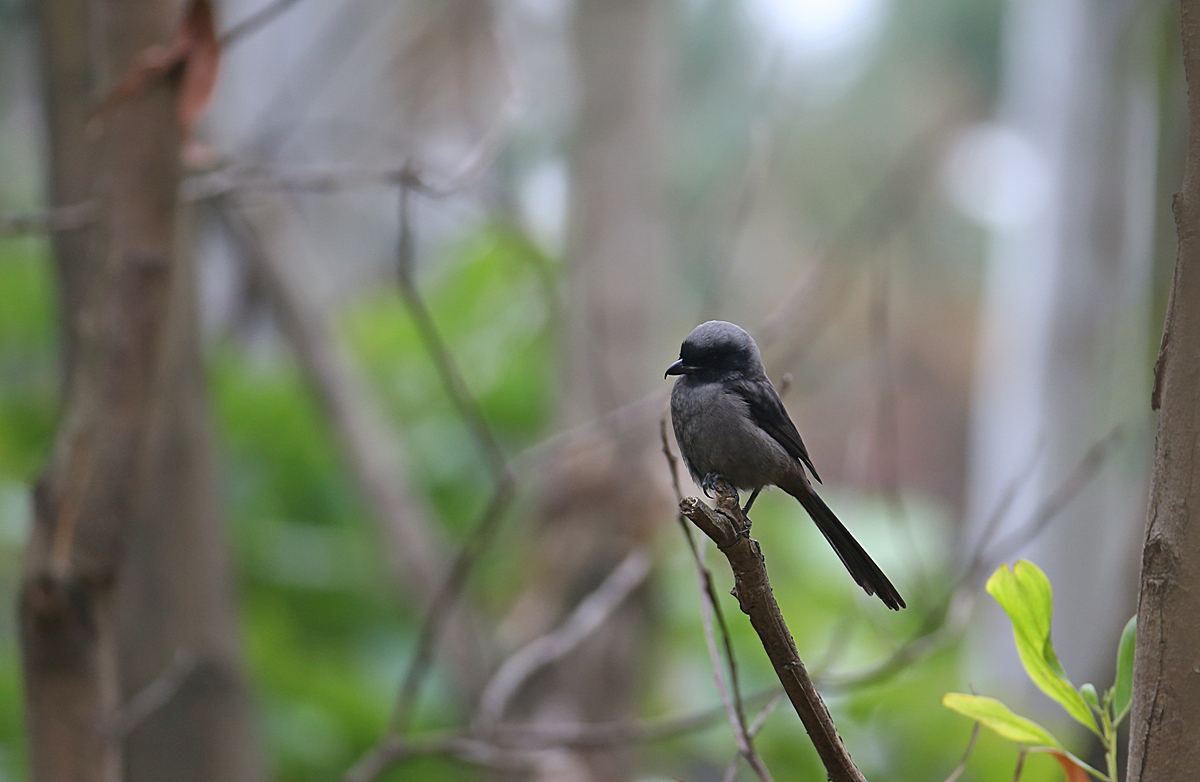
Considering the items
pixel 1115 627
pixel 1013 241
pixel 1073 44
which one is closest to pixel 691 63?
pixel 1013 241

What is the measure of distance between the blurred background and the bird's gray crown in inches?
26.2

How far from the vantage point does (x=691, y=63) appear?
887 inches

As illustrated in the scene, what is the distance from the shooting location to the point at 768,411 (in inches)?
46.1

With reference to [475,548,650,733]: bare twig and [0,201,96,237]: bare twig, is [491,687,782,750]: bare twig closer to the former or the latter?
[475,548,650,733]: bare twig

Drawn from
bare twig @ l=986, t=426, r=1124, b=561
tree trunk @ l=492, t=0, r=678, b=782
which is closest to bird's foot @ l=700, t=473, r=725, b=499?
bare twig @ l=986, t=426, r=1124, b=561

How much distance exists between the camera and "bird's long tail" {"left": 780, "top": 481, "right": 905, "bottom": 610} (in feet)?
3.05

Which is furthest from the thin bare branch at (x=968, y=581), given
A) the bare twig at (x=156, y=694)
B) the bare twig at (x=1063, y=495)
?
the bare twig at (x=156, y=694)

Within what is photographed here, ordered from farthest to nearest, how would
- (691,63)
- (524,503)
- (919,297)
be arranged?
(919,297) → (691,63) → (524,503)

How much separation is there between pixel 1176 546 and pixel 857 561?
0.29 meters

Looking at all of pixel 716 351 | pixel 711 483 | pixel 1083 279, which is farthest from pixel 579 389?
pixel 1083 279

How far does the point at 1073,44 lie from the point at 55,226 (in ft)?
16.8

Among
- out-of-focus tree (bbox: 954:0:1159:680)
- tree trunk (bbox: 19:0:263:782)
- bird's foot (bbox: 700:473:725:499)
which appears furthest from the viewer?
out-of-focus tree (bbox: 954:0:1159:680)

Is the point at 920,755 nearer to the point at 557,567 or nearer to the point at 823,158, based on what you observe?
the point at 557,567

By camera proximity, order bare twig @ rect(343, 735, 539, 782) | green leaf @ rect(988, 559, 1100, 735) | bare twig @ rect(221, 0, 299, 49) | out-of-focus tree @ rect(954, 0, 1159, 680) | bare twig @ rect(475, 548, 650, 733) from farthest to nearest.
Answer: out-of-focus tree @ rect(954, 0, 1159, 680) < bare twig @ rect(475, 548, 650, 733) < bare twig @ rect(343, 735, 539, 782) < bare twig @ rect(221, 0, 299, 49) < green leaf @ rect(988, 559, 1100, 735)
